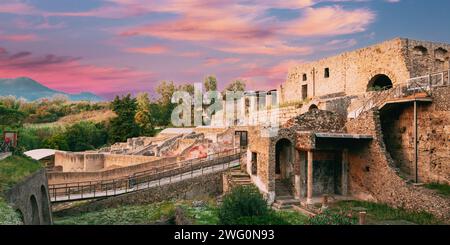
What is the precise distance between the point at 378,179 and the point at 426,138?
2.80m

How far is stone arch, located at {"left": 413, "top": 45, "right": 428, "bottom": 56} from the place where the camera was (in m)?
24.2

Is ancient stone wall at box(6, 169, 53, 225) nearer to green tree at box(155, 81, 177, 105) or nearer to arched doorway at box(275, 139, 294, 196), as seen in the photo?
arched doorway at box(275, 139, 294, 196)

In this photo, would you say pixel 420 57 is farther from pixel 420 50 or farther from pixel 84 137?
pixel 84 137

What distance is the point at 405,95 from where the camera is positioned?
18.2 metres

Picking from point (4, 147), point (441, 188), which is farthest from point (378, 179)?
point (4, 147)

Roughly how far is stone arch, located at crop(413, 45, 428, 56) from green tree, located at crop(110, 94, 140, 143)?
35.1 meters

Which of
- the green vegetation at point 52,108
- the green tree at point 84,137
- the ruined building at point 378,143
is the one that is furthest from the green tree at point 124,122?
the ruined building at point 378,143

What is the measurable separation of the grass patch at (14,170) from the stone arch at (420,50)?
870 inches

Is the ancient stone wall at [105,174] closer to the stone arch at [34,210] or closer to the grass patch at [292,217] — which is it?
the stone arch at [34,210]

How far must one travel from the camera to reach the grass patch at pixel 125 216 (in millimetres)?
18562

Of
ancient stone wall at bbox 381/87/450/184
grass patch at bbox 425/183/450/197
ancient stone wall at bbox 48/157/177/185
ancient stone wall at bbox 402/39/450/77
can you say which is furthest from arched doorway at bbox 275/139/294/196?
ancient stone wall at bbox 48/157/177/185
